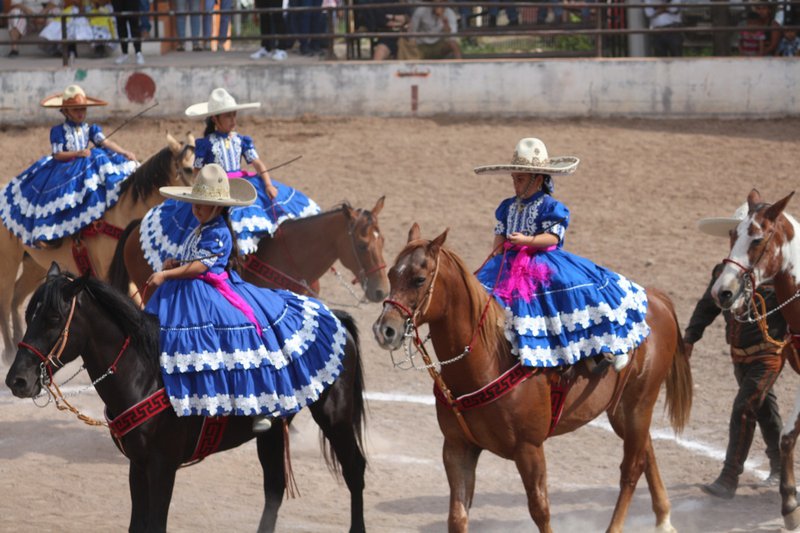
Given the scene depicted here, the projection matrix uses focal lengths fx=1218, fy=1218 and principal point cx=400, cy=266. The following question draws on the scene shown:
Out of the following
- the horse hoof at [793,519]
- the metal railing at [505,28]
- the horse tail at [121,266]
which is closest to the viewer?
the horse hoof at [793,519]

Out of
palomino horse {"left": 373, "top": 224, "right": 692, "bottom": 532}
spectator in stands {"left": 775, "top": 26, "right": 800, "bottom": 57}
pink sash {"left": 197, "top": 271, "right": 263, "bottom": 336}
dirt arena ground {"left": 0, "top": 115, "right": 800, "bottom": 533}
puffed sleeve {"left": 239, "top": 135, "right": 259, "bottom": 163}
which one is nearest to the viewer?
palomino horse {"left": 373, "top": 224, "right": 692, "bottom": 532}

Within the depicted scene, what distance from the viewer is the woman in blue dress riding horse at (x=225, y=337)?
6.58 metres

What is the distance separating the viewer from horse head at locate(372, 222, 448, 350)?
19.2 feet

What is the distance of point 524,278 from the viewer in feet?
21.8

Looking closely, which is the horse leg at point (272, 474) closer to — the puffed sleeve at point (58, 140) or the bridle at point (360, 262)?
the bridle at point (360, 262)

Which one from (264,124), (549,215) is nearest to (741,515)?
(549,215)

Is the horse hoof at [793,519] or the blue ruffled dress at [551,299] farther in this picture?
the horse hoof at [793,519]

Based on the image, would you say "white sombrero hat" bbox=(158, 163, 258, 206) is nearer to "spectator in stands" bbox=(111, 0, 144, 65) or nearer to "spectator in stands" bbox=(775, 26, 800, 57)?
"spectator in stands" bbox=(111, 0, 144, 65)

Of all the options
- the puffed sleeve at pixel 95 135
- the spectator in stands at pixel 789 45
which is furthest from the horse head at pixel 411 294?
the spectator in stands at pixel 789 45

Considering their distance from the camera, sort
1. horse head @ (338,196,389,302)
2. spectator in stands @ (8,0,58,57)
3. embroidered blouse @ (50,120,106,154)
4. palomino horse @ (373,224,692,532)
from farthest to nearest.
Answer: spectator in stands @ (8,0,58,57) → embroidered blouse @ (50,120,106,154) → horse head @ (338,196,389,302) → palomino horse @ (373,224,692,532)

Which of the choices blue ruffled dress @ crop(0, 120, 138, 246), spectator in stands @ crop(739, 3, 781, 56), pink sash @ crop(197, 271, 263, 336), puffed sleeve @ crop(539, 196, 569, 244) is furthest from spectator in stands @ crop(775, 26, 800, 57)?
pink sash @ crop(197, 271, 263, 336)

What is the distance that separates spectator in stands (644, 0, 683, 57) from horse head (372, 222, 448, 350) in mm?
13212

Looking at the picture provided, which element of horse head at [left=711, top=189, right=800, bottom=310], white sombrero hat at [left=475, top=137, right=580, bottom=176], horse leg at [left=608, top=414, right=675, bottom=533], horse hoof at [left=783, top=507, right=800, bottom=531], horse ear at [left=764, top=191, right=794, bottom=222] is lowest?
horse hoof at [left=783, top=507, right=800, bottom=531]

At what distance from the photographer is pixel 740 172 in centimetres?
1568
